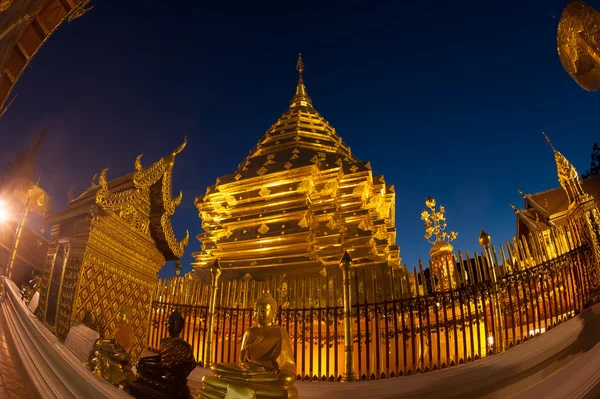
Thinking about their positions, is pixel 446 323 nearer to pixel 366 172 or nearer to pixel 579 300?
pixel 579 300

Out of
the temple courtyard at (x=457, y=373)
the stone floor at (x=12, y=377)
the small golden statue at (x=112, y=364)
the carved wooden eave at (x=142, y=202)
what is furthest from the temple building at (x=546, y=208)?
the stone floor at (x=12, y=377)

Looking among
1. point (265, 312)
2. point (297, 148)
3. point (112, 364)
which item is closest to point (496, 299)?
point (265, 312)

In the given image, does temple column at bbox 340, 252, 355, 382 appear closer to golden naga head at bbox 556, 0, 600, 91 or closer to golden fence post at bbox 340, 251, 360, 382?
golden fence post at bbox 340, 251, 360, 382

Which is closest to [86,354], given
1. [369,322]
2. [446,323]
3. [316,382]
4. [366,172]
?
Result: [316,382]

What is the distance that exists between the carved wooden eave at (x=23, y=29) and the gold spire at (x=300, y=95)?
414 inches

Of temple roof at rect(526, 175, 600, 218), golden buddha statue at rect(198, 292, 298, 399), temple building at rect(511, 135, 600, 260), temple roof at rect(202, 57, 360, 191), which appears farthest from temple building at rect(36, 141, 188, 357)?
temple roof at rect(526, 175, 600, 218)

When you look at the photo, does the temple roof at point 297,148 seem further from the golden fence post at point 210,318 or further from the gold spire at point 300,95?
the golden fence post at point 210,318

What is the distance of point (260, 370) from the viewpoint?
404 cm

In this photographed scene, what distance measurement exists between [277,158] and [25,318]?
8163mm

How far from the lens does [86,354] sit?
4566 millimetres

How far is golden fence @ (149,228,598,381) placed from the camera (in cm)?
460

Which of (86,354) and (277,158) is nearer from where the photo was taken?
(86,354)

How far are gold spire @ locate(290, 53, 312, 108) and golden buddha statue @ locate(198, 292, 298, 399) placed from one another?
40.6ft

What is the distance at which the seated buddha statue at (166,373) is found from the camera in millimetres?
3645
